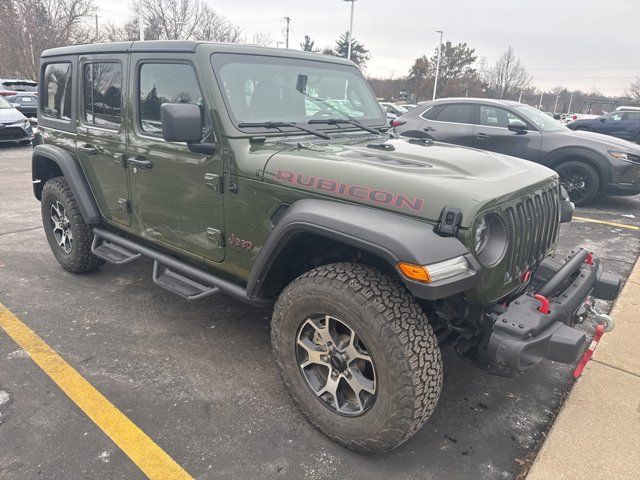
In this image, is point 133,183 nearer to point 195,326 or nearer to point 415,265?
point 195,326

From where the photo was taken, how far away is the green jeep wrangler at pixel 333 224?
2143mm

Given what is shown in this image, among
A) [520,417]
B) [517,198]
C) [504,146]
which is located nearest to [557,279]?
[517,198]

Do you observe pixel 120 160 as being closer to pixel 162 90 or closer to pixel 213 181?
pixel 162 90

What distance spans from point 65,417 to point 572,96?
9995 cm

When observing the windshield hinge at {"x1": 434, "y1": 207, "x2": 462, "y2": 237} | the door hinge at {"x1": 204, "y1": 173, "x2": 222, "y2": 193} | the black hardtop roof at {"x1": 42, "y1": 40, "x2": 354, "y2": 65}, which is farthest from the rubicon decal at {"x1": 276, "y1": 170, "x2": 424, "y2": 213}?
the black hardtop roof at {"x1": 42, "y1": 40, "x2": 354, "y2": 65}

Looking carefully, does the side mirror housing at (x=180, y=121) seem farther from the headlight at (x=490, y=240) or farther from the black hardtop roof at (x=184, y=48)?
the headlight at (x=490, y=240)

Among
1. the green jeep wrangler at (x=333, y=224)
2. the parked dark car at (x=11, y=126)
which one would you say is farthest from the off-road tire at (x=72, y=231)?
the parked dark car at (x=11, y=126)

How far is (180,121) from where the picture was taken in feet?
8.40

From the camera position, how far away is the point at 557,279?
2.54m

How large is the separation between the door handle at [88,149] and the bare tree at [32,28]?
30944 mm

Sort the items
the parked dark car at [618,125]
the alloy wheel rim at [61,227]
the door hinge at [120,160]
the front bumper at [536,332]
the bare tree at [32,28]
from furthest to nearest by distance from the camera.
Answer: the bare tree at [32,28] → the parked dark car at [618,125] → the alloy wheel rim at [61,227] → the door hinge at [120,160] → the front bumper at [536,332]

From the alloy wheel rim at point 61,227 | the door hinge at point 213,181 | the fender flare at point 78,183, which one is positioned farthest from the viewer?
the alloy wheel rim at point 61,227

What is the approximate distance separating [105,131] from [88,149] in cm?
33

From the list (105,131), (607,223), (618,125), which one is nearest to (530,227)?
(105,131)
